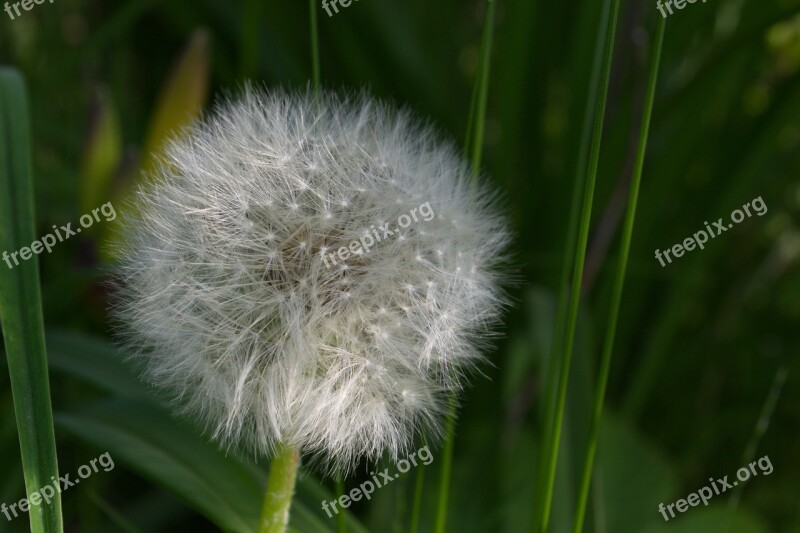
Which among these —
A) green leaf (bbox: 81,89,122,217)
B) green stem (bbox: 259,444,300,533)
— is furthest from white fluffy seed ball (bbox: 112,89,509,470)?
green leaf (bbox: 81,89,122,217)

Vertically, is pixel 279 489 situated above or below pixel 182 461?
below

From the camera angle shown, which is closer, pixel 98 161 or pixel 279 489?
pixel 279 489

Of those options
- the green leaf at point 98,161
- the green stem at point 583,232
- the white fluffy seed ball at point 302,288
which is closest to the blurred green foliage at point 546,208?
the green leaf at point 98,161

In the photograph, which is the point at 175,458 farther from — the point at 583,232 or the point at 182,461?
the point at 583,232

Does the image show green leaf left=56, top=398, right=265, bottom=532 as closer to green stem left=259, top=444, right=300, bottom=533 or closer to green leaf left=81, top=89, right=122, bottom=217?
green stem left=259, top=444, right=300, bottom=533

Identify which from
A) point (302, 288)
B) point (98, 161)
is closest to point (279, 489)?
point (302, 288)

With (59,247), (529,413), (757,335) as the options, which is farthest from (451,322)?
(757,335)

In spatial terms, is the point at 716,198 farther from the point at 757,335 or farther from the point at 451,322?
the point at 451,322
